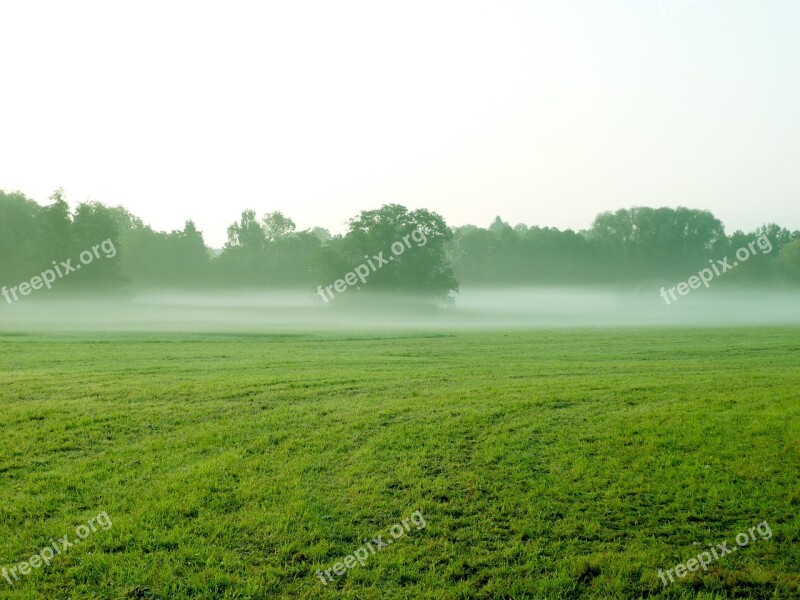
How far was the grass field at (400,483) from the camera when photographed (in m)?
5.34

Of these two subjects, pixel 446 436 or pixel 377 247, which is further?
pixel 377 247

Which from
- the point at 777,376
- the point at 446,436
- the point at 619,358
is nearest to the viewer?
the point at 446,436

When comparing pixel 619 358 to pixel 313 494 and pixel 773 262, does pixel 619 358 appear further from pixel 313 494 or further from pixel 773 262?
pixel 773 262

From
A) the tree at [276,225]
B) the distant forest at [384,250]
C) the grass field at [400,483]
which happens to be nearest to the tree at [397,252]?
the distant forest at [384,250]

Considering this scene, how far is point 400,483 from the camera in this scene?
283 inches

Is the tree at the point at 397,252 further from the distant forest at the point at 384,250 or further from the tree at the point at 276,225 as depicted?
the tree at the point at 276,225

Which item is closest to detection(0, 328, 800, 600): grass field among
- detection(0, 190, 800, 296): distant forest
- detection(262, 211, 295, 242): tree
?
detection(0, 190, 800, 296): distant forest

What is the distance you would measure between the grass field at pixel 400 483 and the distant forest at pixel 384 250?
190 ft

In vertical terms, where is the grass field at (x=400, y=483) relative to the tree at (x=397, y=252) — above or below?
below

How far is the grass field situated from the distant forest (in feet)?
190

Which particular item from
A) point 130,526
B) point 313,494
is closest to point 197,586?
point 130,526

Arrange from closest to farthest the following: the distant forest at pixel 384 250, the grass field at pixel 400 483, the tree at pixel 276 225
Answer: the grass field at pixel 400 483 < the distant forest at pixel 384 250 < the tree at pixel 276 225

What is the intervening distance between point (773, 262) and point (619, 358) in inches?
3561

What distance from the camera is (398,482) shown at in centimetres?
722
